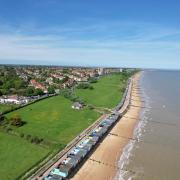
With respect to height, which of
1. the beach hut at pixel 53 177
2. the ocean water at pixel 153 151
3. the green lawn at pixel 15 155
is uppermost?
the green lawn at pixel 15 155

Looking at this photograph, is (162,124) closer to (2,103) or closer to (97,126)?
(97,126)

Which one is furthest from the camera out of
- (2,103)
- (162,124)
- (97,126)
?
(2,103)

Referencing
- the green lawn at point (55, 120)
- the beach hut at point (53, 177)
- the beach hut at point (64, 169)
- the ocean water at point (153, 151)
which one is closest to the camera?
the beach hut at point (53, 177)

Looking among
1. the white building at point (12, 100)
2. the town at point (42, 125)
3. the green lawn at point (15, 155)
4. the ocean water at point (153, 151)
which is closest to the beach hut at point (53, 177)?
the town at point (42, 125)

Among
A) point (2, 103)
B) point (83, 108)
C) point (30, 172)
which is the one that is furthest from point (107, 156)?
point (2, 103)

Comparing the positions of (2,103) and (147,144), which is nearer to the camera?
(147,144)

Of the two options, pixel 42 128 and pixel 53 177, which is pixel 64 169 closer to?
pixel 53 177

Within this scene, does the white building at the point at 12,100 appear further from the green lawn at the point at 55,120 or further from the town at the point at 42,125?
the green lawn at the point at 55,120
